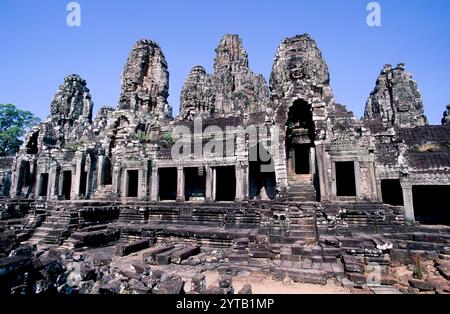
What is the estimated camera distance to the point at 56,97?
33406 mm

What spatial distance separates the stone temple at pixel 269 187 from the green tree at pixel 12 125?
19.2m

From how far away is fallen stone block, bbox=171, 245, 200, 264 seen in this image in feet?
27.0

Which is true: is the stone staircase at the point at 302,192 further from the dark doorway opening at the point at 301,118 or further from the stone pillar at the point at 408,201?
the stone pillar at the point at 408,201

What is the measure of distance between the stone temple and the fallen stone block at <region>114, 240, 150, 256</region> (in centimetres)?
7

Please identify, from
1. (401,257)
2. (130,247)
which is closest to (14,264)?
(130,247)

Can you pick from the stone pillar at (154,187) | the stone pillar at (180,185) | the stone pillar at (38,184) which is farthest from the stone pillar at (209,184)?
the stone pillar at (38,184)

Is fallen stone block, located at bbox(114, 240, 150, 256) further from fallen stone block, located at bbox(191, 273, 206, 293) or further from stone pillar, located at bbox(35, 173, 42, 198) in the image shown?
stone pillar, located at bbox(35, 173, 42, 198)

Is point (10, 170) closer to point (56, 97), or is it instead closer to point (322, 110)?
point (56, 97)

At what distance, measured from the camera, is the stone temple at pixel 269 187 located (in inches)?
336

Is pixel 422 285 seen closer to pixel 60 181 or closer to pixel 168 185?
pixel 168 185

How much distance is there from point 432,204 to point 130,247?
17.6m

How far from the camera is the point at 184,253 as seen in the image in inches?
340

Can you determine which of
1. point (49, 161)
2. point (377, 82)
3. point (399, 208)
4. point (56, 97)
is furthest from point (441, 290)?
point (56, 97)

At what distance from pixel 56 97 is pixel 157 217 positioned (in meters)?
30.2
